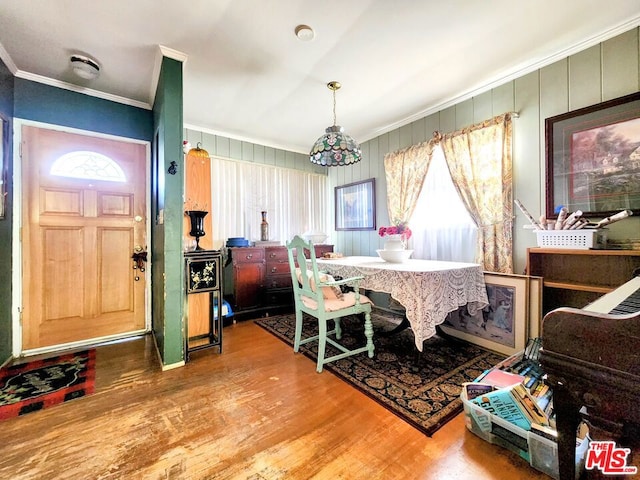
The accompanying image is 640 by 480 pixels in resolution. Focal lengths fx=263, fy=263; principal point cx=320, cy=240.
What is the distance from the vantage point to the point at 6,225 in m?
2.26

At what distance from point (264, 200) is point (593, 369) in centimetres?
399

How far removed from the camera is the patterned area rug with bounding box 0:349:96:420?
5.61 feet

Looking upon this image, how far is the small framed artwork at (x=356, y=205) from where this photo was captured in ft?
13.4

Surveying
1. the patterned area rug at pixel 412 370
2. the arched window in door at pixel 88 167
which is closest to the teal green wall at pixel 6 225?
the arched window in door at pixel 88 167

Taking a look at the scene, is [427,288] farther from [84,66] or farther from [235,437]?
[84,66]

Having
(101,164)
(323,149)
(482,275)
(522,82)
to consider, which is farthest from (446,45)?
(101,164)

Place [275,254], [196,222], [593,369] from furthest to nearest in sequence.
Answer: [275,254]
[196,222]
[593,369]


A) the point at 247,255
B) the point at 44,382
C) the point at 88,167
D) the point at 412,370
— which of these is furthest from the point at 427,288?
the point at 88,167

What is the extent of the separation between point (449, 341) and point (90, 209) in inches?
156

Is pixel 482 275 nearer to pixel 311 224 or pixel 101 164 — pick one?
pixel 311 224

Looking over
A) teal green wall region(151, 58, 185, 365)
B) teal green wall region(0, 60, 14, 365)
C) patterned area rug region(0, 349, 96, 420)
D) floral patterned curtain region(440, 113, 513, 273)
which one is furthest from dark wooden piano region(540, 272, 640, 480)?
teal green wall region(0, 60, 14, 365)

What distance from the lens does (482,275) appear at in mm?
2434

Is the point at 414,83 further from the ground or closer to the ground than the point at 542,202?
further from the ground

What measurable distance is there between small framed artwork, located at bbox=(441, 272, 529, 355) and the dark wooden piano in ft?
5.32
